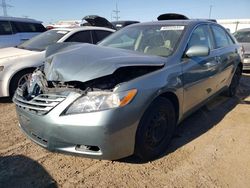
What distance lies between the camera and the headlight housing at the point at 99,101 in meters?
2.50

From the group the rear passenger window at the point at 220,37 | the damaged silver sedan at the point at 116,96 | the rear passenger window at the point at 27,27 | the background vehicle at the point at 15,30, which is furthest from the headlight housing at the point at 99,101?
the rear passenger window at the point at 27,27

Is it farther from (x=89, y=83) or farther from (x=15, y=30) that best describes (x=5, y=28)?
(x=89, y=83)

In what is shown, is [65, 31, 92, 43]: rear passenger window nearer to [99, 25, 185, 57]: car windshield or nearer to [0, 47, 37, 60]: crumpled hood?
[0, 47, 37, 60]: crumpled hood

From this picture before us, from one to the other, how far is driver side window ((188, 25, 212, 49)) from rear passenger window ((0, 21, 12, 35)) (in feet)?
25.2

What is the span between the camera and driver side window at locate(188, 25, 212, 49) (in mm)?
3732

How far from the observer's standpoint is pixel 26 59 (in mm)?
5230

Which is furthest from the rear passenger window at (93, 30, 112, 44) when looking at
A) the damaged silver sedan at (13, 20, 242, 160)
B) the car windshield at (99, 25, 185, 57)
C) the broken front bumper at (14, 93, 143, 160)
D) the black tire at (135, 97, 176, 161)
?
the broken front bumper at (14, 93, 143, 160)

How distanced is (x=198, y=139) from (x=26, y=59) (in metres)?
3.62

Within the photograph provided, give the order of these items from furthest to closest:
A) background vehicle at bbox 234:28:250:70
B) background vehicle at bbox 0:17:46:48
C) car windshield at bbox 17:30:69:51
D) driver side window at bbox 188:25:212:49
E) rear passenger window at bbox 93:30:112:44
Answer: background vehicle at bbox 0:17:46:48 < background vehicle at bbox 234:28:250:70 < rear passenger window at bbox 93:30:112:44 < car windshield at bbox 17:30:69:51 < driver side window at bbox 188:25:212:49

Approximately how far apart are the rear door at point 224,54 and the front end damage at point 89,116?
7.50ft

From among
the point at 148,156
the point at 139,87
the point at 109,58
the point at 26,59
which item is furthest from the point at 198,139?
the point at 26,59

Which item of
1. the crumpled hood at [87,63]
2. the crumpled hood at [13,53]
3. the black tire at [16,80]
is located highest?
the crumpled hood at [87,63]

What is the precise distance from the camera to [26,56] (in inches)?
209

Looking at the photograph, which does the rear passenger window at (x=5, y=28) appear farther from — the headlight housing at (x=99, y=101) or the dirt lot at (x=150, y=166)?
the headlight housing at (x=99, y=101)
